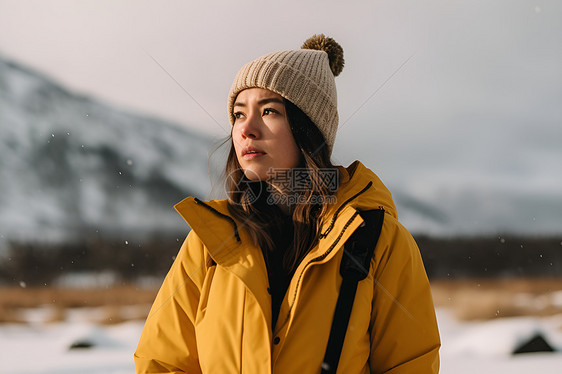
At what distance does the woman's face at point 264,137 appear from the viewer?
4.16 feet

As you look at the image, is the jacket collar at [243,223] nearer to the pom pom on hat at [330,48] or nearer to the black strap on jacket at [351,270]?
the black strap on jacket at [351,270]

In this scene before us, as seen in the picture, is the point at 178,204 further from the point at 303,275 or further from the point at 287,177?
the point at 303,275

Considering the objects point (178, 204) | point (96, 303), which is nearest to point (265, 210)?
point (178, 204)

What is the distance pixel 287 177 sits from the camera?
1.33 m

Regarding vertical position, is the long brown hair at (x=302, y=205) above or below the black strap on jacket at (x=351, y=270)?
above

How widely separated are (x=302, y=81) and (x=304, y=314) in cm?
77

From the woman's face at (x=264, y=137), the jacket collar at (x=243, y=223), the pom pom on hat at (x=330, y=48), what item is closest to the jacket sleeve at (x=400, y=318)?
the jacket collar at (x=243, y=223)

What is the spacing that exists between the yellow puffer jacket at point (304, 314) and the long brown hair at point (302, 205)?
0.06m

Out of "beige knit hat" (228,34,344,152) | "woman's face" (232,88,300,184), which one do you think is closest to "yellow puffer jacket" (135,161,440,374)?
"woman's face" (232,88,300,184)

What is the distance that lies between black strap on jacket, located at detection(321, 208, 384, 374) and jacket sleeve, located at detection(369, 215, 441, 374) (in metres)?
0.04

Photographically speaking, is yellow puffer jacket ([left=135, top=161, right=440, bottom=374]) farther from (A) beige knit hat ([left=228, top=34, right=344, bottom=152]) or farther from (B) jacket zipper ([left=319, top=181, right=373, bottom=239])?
(A) beige knit hat ([left=228, top=34, right=344, bottom=152])

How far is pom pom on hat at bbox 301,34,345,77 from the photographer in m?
1.60

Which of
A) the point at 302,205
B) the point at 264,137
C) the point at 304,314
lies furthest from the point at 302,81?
the point at 304,314

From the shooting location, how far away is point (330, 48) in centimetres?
160
